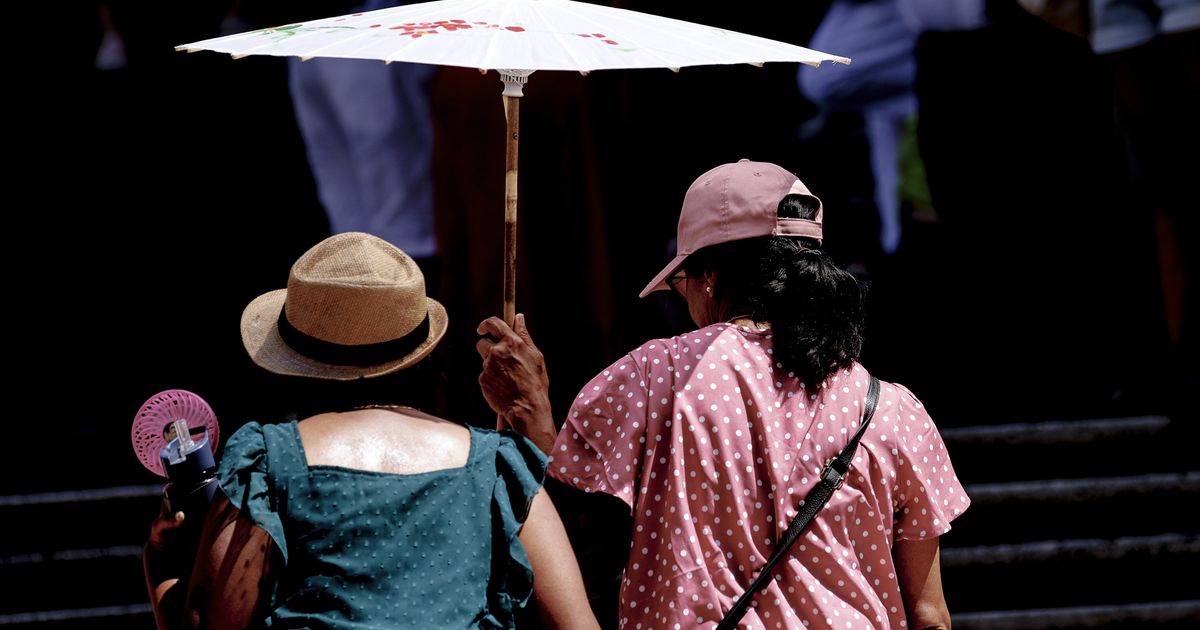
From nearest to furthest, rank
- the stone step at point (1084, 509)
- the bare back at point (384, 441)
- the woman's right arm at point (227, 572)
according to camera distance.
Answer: the woman's right arm at point (227, 572)
the bare back at point (384, 441)
the stone step at point (1084, 509)

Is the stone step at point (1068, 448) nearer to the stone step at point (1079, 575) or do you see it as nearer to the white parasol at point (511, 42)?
the stone step at point (1079, 575)

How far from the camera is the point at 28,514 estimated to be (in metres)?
4.60

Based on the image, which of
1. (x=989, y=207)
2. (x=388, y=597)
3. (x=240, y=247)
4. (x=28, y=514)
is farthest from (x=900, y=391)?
(x=28, y=514)

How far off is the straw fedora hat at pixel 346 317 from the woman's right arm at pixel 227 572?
0.32 meters

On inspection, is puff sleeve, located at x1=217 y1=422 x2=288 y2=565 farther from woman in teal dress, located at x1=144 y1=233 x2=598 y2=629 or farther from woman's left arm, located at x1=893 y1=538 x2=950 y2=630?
woman's left arm, located at x1=893 y1=538 x2=950 y2=630

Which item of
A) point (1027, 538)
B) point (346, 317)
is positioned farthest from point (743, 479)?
point (1027, 538)

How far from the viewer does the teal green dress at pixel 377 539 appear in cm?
213

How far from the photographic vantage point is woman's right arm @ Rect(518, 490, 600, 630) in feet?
7.55

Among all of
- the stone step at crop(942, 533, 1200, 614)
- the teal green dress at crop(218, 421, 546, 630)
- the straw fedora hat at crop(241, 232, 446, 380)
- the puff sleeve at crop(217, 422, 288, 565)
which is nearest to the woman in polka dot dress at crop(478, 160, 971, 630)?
the teal green dress at crop(218, 421, 546, 630)

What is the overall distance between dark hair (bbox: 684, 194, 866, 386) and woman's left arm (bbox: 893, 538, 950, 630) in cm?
39

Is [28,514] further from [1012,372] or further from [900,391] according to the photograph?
[1012,372]

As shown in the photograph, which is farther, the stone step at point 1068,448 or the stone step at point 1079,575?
the stone step at point 1068,448

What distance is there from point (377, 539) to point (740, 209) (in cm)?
94

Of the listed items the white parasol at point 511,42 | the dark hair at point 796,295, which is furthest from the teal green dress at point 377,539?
the white parasol at point 511,42
